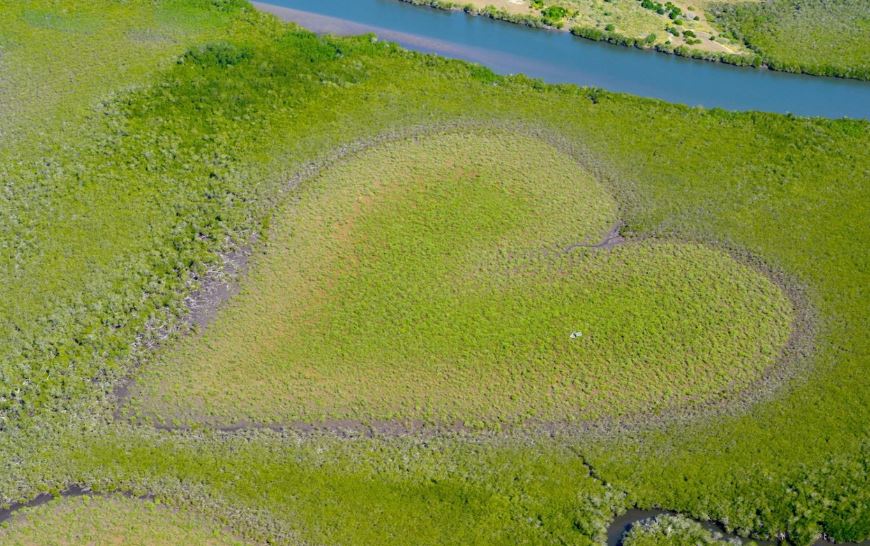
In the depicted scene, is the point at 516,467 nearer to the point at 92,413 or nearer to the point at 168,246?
the point at 92,413

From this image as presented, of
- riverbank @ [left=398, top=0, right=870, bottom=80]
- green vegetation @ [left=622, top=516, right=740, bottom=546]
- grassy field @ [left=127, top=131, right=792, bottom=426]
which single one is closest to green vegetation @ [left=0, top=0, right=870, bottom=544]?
green vegetation @ [left=622, top=516, right=740, bottom=546]

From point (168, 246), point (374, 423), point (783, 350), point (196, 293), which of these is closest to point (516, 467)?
point (374, 423)

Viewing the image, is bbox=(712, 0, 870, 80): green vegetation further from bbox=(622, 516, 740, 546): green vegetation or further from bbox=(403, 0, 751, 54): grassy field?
bbox=(622, 516, 740, 546): green vegetation

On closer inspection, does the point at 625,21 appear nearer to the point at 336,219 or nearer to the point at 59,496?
the point at 336,219

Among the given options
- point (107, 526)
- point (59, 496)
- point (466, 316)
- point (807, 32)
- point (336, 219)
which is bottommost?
point (107, 526)

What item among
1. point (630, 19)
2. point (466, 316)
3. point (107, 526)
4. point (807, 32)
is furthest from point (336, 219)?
point (807, 32)

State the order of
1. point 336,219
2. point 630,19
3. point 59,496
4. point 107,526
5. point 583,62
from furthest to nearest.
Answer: point 630,19
point 583,62
point 336,219
point 59,496
point 107,526

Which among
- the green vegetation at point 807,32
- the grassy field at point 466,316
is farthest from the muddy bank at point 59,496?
the green vegetation at point 807,32
